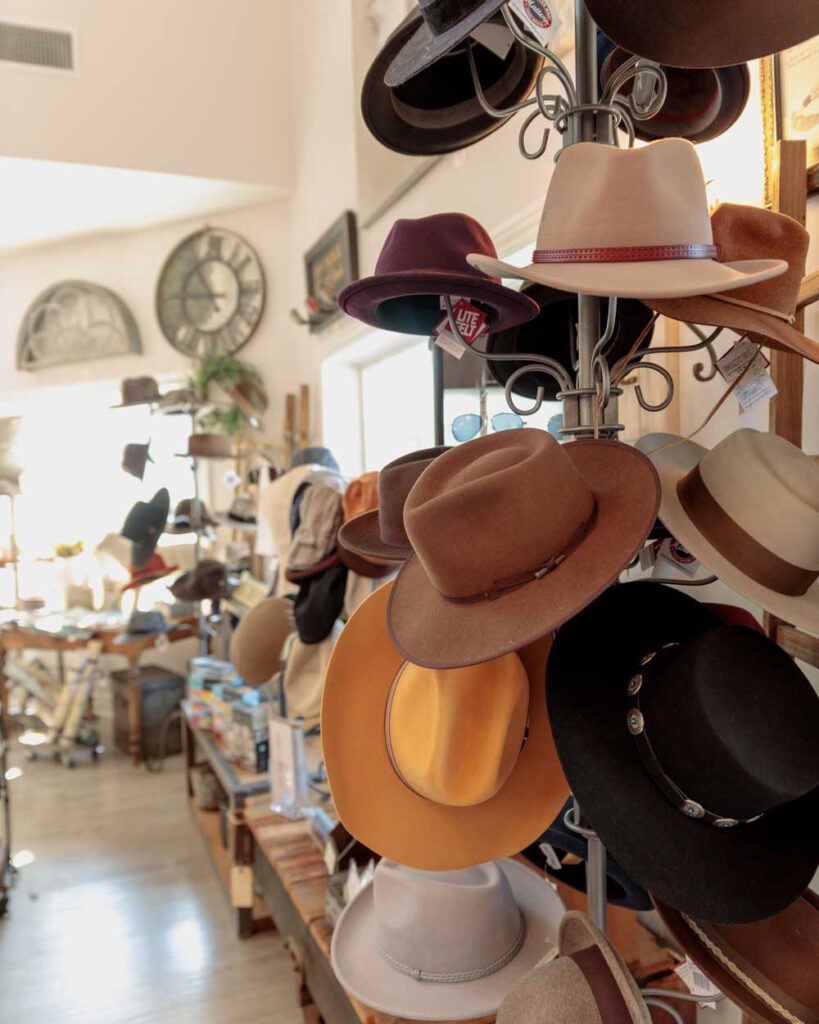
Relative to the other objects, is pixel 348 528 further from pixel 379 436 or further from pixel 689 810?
pixel 379 436

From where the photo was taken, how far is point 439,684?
3.00ft

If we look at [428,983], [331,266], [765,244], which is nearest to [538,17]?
[765,244]

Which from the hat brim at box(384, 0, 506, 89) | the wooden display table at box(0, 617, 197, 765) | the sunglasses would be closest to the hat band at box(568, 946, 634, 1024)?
the sunglasses

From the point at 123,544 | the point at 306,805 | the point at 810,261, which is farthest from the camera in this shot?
the point at 123,544

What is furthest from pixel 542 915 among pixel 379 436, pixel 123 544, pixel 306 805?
pixel 123 544

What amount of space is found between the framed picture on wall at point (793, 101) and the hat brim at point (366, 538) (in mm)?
733

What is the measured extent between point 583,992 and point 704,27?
1.00 meters

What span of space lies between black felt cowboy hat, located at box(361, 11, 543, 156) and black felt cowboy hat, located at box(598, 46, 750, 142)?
0.41 feet

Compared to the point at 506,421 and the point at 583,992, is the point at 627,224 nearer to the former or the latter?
the point at 506,421

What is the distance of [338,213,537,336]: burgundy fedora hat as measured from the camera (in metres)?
0.90

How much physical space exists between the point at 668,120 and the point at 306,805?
203 cm

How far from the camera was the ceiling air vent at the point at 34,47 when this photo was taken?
3805mm

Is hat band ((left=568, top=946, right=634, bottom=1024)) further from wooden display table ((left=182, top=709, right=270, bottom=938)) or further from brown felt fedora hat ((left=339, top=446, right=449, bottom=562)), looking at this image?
wooden display table ((left=182, top=709, right=270, bottom=938))

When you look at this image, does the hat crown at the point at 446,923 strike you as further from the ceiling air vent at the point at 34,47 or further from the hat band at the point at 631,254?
the ceiling air vent at the point at 34,47
